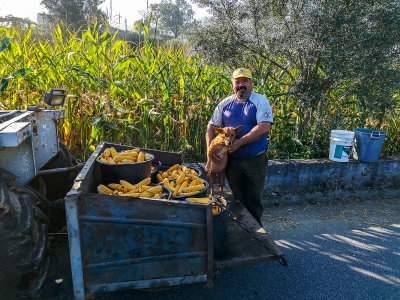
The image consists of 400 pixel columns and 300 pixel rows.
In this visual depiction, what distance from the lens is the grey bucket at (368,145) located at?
5.18 m

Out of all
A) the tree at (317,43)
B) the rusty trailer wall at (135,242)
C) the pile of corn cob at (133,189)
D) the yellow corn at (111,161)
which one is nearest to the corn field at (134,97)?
the tree at (317,43)

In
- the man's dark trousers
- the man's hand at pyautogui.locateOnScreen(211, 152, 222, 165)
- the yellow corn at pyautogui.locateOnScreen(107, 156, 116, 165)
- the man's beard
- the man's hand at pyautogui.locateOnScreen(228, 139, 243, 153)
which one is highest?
the man's beard

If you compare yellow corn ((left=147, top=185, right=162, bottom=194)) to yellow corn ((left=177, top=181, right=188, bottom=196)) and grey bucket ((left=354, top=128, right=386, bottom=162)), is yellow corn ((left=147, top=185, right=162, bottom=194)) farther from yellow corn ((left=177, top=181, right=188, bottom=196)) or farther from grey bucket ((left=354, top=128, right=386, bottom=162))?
grey bucket ((left=354, top=128, right=386, bottom=162))

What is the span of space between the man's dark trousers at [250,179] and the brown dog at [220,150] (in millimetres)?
384

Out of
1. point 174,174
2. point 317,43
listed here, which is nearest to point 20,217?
point 174,174

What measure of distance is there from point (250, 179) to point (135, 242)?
192cm

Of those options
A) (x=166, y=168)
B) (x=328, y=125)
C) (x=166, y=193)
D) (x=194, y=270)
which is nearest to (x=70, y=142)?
(x=166, y=168)

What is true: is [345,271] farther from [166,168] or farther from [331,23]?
[331,23]

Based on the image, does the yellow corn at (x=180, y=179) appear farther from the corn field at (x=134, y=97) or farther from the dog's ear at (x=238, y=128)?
the corn field at (x=134, y=97)

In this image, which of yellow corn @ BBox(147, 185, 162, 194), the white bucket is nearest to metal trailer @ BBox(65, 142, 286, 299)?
yellow corn @ BBox(147, 185, 162, 194)

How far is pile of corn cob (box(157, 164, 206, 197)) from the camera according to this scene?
2.84m

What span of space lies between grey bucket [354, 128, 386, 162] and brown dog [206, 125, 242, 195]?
3.06 meters

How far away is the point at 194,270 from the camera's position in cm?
229

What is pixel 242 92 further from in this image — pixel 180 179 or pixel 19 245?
pixel 19 245
